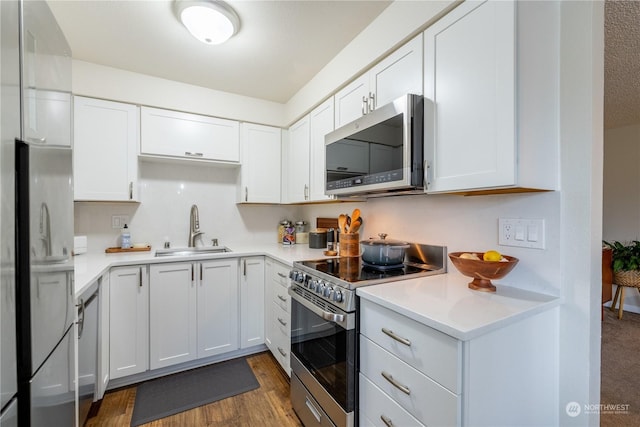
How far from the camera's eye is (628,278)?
10.3ft

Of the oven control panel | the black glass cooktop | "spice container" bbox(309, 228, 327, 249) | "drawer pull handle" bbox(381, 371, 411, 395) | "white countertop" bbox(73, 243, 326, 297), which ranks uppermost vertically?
"spice container" bbox(309, 228, 327, 249)

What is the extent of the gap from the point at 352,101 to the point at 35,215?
1698 millimetres

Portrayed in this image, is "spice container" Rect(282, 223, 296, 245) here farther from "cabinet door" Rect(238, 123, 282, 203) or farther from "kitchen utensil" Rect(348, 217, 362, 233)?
"kitchen utensil" Rect(348, 217, 362, 233)

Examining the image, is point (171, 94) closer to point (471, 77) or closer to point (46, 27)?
point (46, 27)

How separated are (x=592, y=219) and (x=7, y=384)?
1909mm

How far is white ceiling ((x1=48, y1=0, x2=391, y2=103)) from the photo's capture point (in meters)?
1.57

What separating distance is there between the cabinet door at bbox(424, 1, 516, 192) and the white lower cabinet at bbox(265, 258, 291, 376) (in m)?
1.27

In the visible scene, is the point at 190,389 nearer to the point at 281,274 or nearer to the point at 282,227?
the point at 281,274

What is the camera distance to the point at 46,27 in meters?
0.93

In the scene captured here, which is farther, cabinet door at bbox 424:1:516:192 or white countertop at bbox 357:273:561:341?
cabinet door at bbox 424:1:516:192

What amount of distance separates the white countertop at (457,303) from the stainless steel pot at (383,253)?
0.73 feet

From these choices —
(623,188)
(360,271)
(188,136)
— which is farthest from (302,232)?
(623,188)

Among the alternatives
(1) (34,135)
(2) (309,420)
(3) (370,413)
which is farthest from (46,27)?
(2) (309,420)

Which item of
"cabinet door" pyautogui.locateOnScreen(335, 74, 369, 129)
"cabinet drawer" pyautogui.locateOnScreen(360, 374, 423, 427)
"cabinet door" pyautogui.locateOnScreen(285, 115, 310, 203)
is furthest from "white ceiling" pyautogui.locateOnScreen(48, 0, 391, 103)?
"cabinet drawer" pyautogui.locateOnScreen(360, 374, 423, 427)
